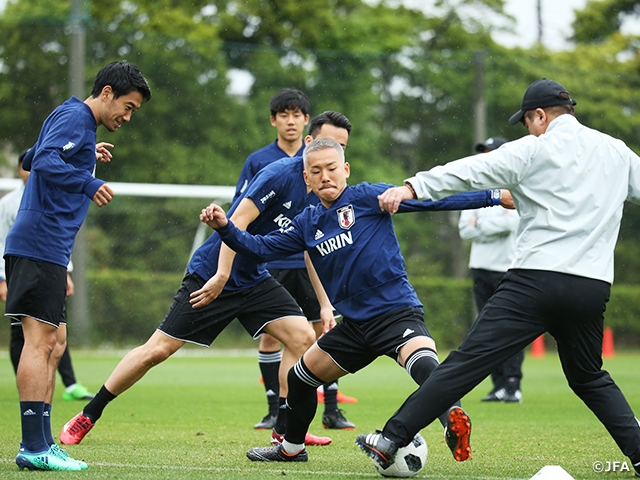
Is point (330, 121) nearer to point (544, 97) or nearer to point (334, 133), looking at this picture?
point (334, 133)

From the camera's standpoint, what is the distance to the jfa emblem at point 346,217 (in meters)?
5.06

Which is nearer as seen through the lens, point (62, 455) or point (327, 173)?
point (62, 455)

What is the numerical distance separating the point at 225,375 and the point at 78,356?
4.73m

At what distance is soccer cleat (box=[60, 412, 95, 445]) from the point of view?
588 centimetres

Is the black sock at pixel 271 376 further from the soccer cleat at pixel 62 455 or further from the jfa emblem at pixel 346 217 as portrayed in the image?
the jfa emblem at pixel 346 217

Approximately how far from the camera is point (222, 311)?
607 cm

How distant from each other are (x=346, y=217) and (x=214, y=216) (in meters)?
0.73

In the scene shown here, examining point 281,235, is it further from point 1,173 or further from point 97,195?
point 1,173

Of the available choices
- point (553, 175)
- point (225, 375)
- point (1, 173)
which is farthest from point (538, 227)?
point (1, 173)

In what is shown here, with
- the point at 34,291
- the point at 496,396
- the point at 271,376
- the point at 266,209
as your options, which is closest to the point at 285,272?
the point at 271,376

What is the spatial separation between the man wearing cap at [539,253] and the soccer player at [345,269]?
46cm

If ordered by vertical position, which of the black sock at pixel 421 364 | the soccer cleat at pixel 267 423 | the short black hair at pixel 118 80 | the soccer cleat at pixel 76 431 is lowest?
the soccer cleat at pixel 267 423

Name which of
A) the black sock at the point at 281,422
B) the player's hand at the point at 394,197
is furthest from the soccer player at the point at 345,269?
the black sock at the point at 281,422

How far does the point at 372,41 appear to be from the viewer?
25938mm
